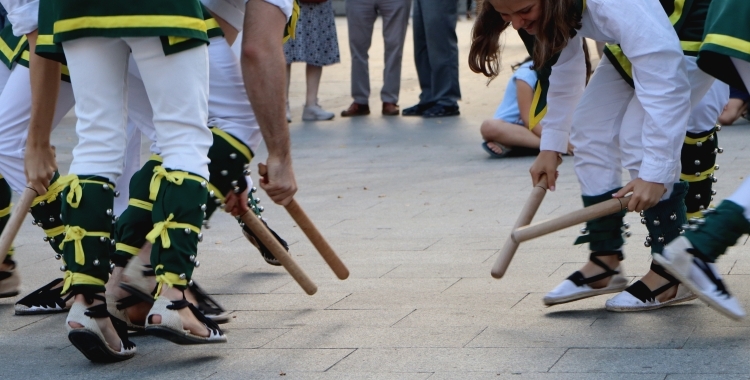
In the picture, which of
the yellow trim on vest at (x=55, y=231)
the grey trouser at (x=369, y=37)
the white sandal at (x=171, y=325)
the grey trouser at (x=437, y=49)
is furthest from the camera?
the grey trouser at (x=369, y=37)

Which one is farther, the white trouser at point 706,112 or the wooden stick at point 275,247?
the white trouser at point 706,112

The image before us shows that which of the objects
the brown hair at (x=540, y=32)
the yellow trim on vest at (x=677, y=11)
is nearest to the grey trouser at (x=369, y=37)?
the brown hair at (x=540, y=32)

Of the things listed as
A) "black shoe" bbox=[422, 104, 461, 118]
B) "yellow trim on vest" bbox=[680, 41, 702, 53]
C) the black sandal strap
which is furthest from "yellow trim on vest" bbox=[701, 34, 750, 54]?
"black shoe" bbox=[422, 104, 461, 118]

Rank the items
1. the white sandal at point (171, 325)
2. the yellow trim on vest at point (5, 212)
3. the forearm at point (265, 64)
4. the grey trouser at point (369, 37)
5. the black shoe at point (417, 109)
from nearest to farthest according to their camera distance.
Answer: the white sandal at point (171, 325), the forearm at point (265, 64), the yellow trim on vest at point (5, 212), the grey trouser at point (369, 37), the black shoe at point (417, 109)

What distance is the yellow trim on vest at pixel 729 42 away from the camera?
3031 millimetres

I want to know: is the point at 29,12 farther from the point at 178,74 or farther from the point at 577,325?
the point at 577,325

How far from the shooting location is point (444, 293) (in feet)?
12.8

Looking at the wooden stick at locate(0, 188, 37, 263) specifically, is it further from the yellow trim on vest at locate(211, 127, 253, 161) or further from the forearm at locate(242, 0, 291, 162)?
the forearm at locate(242, 0, 291, 162)

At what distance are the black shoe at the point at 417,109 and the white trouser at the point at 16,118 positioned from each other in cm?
638

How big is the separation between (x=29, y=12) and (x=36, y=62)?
0.23 metres

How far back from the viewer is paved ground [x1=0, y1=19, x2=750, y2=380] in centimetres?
302

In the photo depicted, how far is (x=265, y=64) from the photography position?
3.20m

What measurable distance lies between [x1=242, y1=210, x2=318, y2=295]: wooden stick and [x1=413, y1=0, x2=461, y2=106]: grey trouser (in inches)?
245

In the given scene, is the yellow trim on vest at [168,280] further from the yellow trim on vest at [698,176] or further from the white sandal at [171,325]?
the yellow trim on vest at [698,176]
